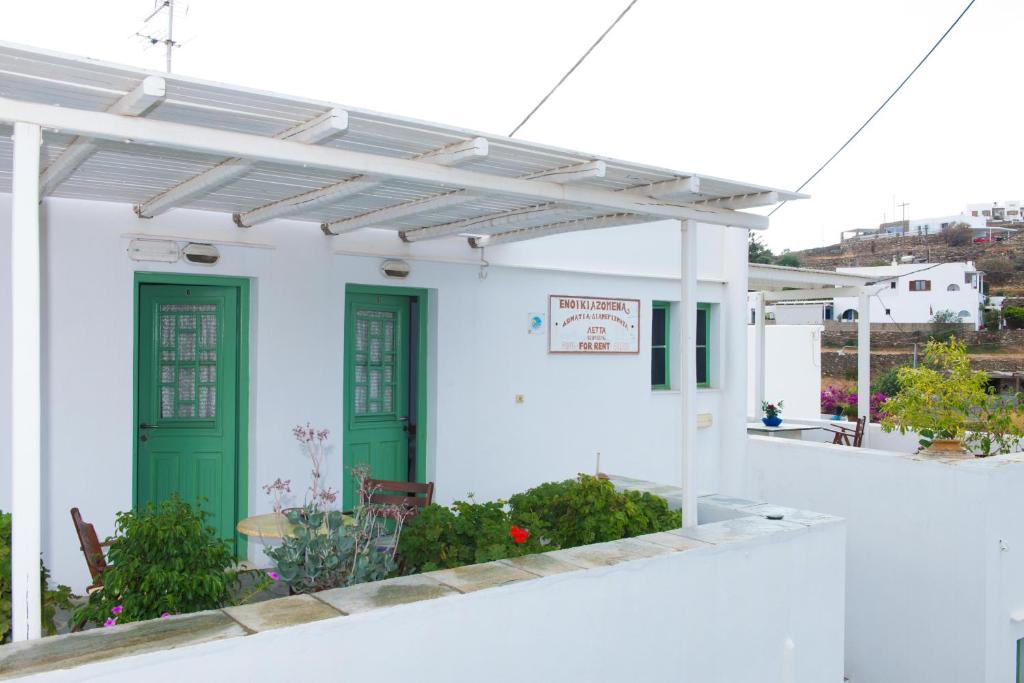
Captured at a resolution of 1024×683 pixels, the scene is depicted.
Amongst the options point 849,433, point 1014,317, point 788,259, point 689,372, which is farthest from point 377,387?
point 788,259

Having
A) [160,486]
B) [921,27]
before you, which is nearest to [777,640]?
[160,486]

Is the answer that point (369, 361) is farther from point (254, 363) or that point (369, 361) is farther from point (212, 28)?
point (212, 28)

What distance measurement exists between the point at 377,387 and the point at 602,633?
148 inches

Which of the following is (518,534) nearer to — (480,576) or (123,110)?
(480,576)

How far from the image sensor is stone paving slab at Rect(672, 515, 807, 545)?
478cm

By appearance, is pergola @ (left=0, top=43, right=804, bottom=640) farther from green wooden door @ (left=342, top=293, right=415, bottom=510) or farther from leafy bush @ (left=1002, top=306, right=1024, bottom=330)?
leafy bush @ (left=1002, top=306, right=1024, bottom=330)

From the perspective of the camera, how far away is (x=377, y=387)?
7406 mm

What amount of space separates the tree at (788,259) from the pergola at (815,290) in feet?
133

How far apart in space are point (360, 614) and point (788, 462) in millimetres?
6554

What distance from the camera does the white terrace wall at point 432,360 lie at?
18.8ft

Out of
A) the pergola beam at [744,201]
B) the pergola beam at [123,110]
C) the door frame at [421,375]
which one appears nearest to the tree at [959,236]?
the door frame at [421,375]

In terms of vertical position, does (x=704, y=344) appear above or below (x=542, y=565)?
above

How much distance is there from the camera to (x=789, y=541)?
5043mm

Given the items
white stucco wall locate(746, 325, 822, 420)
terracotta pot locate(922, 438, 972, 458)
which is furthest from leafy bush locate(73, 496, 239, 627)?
white stucco wall locate(746, 325, 822, 420)
